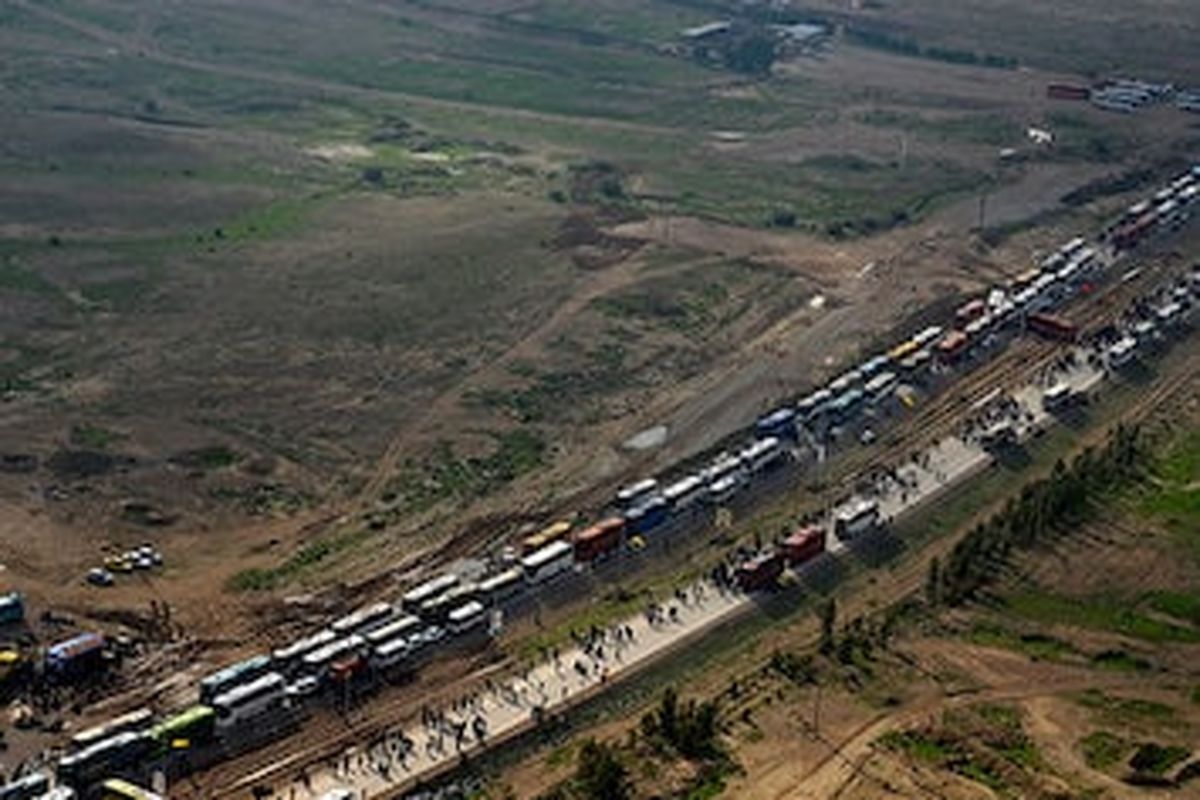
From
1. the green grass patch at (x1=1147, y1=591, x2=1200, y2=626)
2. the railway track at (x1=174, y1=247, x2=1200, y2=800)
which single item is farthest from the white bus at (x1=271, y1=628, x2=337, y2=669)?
the green grass patch at (x1=1147, y1=591, x2=1200, y2=626)

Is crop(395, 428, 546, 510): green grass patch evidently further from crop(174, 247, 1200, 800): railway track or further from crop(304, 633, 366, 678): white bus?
crop(174, 247, 1200, 800): railway track

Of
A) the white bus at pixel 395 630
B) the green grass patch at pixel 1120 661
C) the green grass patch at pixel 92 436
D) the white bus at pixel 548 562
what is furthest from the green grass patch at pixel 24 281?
the green grass patch at pixel 1120 661

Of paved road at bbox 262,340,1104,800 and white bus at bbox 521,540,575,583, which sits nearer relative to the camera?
paved road at bbox 262,340,1104,800

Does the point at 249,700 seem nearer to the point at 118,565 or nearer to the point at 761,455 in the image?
the point at 118,565

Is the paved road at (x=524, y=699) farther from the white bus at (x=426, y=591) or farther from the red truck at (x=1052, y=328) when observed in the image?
the red truck at (x=1052, y=328)

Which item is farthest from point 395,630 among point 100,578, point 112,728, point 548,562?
Answer: point 100,578

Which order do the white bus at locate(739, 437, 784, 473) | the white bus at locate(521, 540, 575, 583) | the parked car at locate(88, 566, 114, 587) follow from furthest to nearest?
the white bus at locate(739, 437, 784, 473), the white bus at locate(521, 540, 575, 583), the parked car at locate(88, 566, 114, 587)

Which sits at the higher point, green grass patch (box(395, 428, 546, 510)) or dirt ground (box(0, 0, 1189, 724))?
dirt ground (box(0, 0, 1189, 724))
